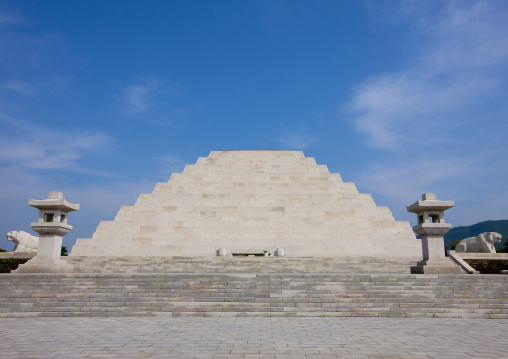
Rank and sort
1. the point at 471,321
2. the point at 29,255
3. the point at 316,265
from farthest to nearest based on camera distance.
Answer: the point at 29,255 → the point at 316,265 → the point at 471,321

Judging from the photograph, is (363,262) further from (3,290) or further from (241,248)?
(3,290)

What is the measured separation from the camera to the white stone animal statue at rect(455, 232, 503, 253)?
21461 mm

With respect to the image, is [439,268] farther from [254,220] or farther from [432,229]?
[254,220]

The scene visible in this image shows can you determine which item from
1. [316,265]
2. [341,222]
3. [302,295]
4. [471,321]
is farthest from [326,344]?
[341,222]

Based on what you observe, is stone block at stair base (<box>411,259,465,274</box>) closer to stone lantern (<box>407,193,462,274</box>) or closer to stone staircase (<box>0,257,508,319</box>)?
stone lantern (<box>407,193,462,274</box>)

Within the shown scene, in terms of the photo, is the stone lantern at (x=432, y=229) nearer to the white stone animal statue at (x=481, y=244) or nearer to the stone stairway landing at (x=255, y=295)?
the stone stairway landing at (x=255, y=295)

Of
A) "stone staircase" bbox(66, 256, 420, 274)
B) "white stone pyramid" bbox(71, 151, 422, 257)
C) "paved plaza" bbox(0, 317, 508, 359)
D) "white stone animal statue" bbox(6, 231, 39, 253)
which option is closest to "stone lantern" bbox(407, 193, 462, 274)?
"stone staircase" bbox(66, 256, 420, 274)

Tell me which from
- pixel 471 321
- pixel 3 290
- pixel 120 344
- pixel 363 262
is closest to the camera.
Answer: pixel 120 344

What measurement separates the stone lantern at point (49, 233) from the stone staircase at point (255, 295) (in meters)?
2.07

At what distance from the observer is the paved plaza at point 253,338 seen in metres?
6.36

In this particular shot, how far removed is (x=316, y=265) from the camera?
17.0 metres

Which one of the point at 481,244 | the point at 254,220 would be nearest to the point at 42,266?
the point at 254,220

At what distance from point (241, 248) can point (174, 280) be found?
954 centimetres

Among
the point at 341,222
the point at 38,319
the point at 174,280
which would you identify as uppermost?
the point at 341,222
